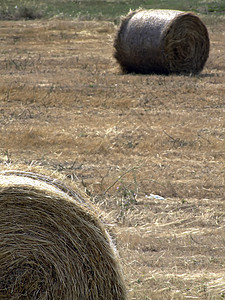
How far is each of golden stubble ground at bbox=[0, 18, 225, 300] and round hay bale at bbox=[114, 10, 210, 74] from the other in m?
0.51

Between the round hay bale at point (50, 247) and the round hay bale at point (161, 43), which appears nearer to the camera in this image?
the round hay bale at point (50, 247)

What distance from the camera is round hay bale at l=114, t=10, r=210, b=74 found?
13398mm

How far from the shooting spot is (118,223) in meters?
6.10

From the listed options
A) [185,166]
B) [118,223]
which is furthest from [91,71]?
[118,223]

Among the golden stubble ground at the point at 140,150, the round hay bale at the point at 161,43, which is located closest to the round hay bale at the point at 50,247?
the golden stubble ground at the point at 140,150

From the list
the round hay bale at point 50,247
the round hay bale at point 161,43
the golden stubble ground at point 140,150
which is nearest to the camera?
the round hay bale at point 50,247

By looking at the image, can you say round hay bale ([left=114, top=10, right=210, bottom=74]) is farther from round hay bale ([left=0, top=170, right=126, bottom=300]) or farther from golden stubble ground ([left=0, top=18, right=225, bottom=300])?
round hay bale ([left=0, top=170, right=126, bottom=300])

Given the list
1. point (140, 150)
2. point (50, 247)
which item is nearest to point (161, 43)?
point (140, 150)

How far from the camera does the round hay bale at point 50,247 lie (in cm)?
387

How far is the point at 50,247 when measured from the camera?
394cm

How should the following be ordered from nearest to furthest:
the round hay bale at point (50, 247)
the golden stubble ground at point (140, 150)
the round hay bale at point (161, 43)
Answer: the round hay bale at point (50, 247), the golden stubble ground at point (140, 150), the round hay bale at point (161, 43)

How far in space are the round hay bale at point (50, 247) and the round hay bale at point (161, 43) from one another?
9.85m

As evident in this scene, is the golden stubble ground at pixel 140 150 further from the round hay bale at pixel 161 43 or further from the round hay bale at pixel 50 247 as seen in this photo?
the round hay bale at pixel 50 247

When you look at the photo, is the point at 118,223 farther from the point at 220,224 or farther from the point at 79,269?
the point at 79,269
